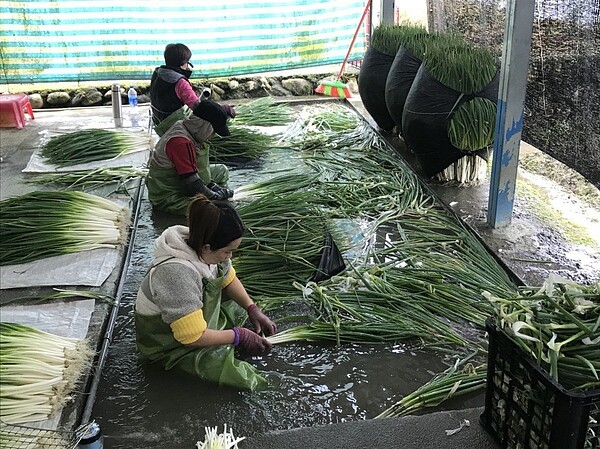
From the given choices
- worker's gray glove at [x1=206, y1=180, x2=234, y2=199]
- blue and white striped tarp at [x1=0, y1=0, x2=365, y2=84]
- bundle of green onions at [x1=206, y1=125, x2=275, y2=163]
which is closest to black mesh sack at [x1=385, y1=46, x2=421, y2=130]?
bundle of green onions at [x1=206, y1=125, x2=275, y2=163]

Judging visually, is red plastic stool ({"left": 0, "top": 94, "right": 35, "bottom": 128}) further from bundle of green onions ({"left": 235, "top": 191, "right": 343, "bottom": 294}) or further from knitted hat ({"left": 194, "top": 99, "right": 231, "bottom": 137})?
bundle of green onions ({"left": 235, "top": 191, "right": 343, "bottom": 294})

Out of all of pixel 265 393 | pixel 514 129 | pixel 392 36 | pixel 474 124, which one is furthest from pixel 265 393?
pixel 392 36

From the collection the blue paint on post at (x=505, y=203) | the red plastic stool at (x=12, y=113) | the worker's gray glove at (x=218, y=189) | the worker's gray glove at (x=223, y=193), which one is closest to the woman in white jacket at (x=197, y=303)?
the worker's gray glove at (x=223, y=193)

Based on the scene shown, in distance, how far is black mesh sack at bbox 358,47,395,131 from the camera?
19.9 feet

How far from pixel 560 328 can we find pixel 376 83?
4.62 m

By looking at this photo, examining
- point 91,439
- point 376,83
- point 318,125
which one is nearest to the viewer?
point 91,439

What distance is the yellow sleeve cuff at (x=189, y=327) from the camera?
232 cm

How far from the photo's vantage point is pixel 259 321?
2777mm

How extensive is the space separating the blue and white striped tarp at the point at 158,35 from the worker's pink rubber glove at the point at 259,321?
5386mm

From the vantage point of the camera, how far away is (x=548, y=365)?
5.83 ft

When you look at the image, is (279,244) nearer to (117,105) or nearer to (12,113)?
(117,105)

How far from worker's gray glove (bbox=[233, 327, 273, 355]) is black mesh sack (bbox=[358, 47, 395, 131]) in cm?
394

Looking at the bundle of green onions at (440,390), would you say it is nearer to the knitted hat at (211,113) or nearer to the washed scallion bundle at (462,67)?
the knitted hat at (211,113)

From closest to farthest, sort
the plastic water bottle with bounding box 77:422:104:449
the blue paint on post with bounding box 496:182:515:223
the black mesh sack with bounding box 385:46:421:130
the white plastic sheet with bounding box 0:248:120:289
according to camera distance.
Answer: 1. the plastic water bottle with bounding box 77:422:104:449
2. the white plastic sheet with bounding box 0:248:120:289
3. the blue paint on post with bounding box 496:182:515:223
4. the black mesh sack with bounding box 385:46:421:130
